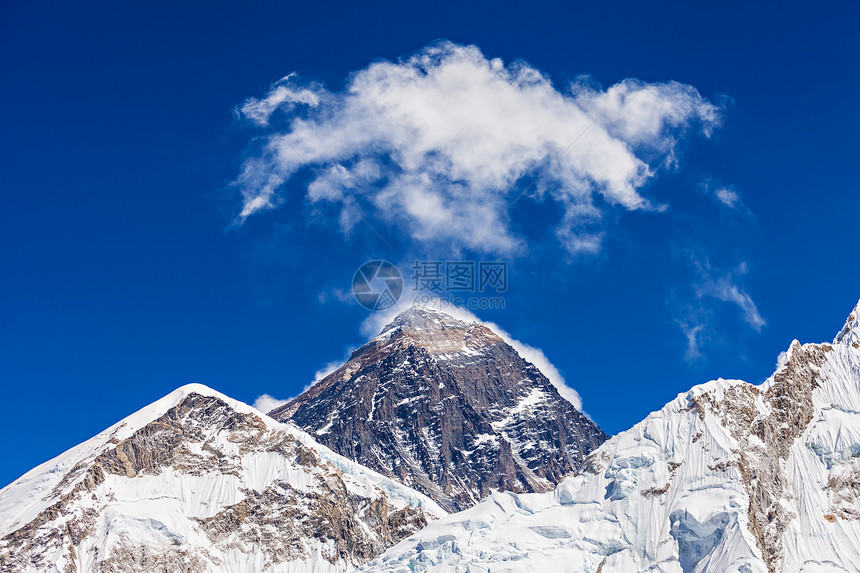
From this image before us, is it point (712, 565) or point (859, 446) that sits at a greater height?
point (859, 446)

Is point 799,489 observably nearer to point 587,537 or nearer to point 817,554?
point 817,554

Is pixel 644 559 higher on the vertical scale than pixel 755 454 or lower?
lower

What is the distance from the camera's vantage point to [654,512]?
645 feet

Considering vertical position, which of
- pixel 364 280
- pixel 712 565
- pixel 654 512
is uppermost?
pixel 364 280

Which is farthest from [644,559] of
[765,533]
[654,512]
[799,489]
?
[799,489]

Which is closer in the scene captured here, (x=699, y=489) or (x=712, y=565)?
(x=712, y=565)

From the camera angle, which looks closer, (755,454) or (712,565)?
(712,565)

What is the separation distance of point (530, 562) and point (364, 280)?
63.7 meters

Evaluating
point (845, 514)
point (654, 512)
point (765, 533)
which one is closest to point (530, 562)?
point (654, 512)

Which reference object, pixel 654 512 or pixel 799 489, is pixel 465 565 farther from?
pixel 799 489

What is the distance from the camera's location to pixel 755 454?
19925 centimetres

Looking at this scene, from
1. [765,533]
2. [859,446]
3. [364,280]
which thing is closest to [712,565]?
[765,533]

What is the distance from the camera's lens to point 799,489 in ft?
646

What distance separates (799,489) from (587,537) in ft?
140
